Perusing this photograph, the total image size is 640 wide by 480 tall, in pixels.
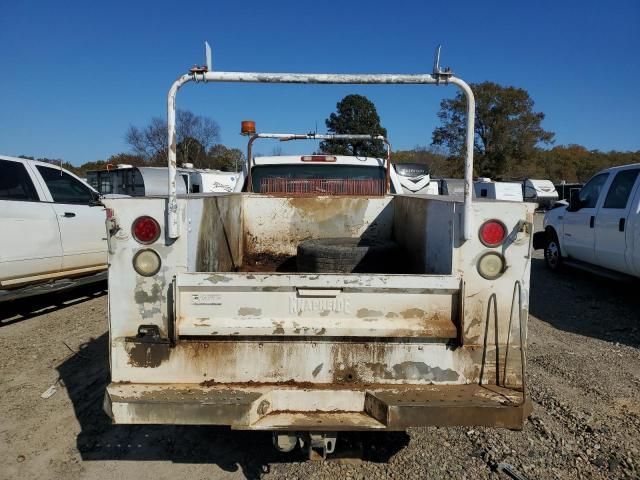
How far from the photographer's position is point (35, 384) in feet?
14.1

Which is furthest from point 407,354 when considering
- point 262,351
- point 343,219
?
point 343,219

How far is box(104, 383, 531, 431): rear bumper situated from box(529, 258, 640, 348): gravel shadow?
4.08 metres

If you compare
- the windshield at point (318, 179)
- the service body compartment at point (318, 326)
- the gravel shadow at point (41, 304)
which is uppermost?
the windshield at point (318, 179)

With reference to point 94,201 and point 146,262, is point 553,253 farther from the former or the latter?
point 146,262

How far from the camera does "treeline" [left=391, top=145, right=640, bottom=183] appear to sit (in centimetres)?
4775

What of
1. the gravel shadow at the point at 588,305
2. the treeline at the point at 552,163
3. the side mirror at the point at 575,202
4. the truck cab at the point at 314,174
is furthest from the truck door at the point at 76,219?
the treeline at the point at 552,163

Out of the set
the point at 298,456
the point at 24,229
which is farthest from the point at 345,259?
the point at 24,229

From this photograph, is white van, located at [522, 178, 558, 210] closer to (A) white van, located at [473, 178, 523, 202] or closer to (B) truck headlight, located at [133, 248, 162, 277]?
(A) white van, located at [473, 178, 523, 202]

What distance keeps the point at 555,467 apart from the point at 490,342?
108 centimetres

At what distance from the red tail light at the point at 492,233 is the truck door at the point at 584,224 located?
6193 millimetres

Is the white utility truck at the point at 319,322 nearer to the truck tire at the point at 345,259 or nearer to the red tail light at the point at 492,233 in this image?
the red tail light at the point at 492,233

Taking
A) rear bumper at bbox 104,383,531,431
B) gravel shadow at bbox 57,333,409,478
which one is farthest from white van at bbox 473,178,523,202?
rear bumper at bbox 104,383,531,431

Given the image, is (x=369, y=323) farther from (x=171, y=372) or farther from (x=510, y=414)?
(x=171, y=372)

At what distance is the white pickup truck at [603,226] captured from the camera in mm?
6613
